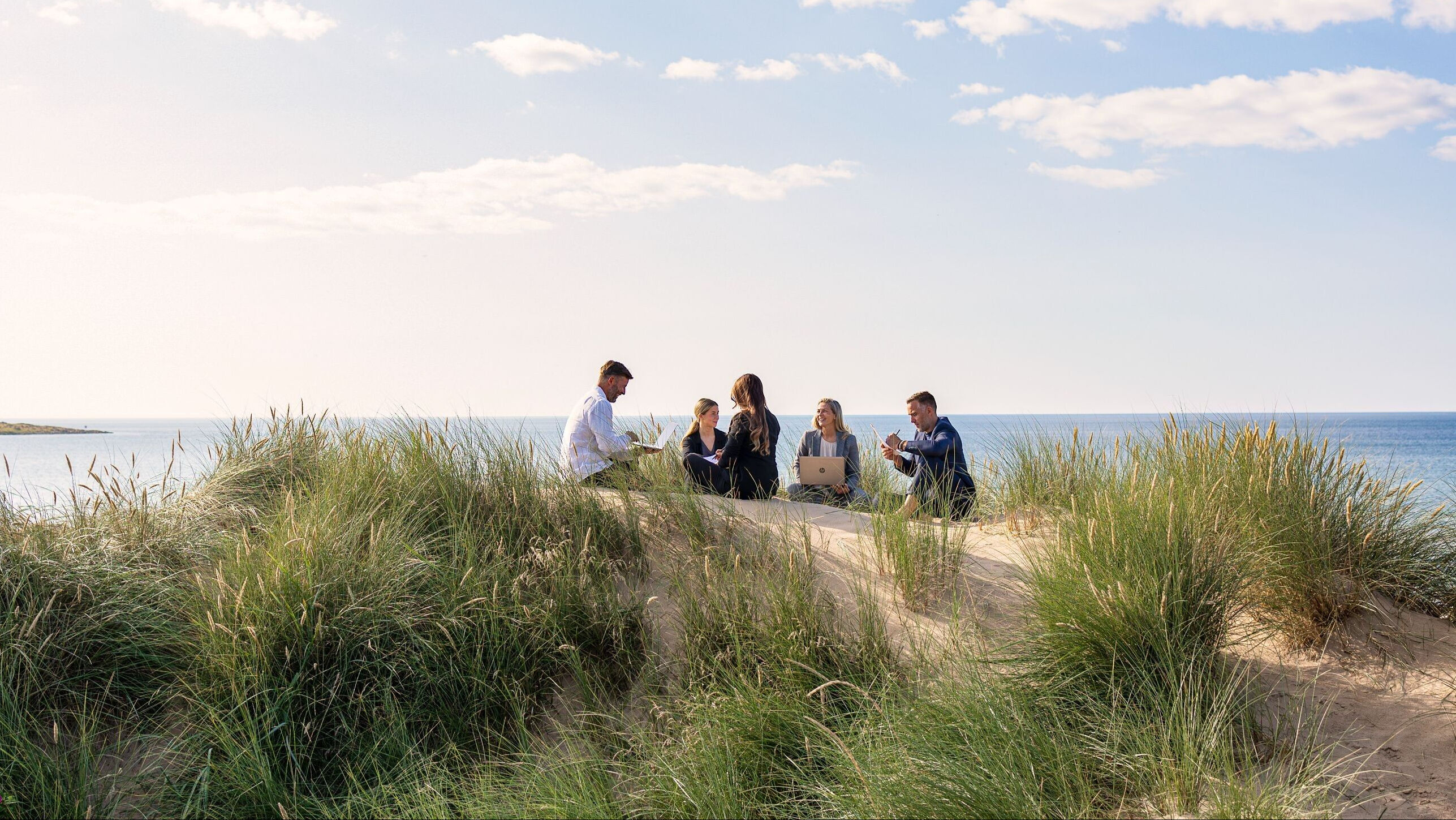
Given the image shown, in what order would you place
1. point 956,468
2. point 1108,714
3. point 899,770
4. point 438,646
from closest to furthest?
1. point 899,770
2. point 1108,714
3. point 438,646
4. point 956,468

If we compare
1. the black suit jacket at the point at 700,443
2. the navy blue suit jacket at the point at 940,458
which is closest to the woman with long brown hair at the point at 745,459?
the black suit jacket at the point at 700,443

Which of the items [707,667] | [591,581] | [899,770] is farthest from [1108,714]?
[591,581]

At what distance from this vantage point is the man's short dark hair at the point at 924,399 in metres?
8.75

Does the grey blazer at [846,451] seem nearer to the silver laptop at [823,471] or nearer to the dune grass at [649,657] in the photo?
the silver laptop at [823,471]

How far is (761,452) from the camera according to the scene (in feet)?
28.4

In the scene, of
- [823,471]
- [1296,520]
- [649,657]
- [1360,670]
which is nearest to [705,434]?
[823,471]

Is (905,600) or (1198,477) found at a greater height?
(1198,477)

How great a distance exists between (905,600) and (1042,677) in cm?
124

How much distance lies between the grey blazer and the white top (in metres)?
2.10

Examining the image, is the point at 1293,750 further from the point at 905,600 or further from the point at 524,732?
the point at 524,732

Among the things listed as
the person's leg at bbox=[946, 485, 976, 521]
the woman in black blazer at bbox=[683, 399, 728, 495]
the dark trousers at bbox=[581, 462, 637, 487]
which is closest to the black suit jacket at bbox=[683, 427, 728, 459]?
the woman in black blazer at bbox=[683, 399, 728, 495]

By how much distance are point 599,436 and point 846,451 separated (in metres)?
2.83

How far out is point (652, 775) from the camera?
3.72 m

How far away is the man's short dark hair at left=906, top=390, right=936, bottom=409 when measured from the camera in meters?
8.75
